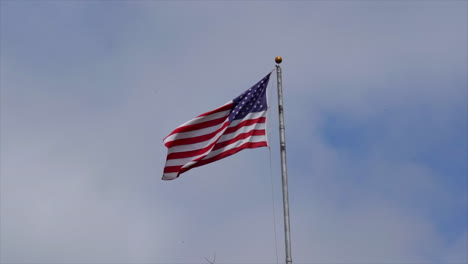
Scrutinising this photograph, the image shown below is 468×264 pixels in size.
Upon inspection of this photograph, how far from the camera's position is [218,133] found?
2400 centimetres

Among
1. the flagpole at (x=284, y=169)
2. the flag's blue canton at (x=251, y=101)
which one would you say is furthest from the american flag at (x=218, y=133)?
the flagpole at (x=284, y=169)

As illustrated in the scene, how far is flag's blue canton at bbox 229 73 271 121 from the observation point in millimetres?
23953

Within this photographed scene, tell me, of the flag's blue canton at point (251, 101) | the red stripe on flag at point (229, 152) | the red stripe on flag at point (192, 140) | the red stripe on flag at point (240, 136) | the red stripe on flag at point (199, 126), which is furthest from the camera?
the red stripe on flag at point (199, 126)

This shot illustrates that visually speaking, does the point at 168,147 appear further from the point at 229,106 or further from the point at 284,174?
the point at 284,174

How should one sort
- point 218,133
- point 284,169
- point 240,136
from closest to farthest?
point 284,169 → point 240,136 → point 218,133

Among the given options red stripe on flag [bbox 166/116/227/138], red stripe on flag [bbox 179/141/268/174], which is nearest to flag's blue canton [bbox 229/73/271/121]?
red stripe on flag [bbox 166/116/227/138]

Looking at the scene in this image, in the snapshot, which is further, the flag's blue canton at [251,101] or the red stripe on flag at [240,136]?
the flag's blue canton at [251,101]

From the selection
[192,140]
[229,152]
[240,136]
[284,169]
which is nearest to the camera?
[284,169]

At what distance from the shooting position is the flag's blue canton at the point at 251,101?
23953 millimetres

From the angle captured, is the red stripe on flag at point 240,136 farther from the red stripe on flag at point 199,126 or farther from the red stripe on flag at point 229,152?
the red stripe on flag at point 199,126

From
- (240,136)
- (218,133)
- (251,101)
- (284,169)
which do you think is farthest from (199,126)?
(284,169)

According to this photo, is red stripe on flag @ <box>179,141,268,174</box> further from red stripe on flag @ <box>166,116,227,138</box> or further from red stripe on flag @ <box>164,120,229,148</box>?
red stripe on flag @ <box>166,116,227,138</box>

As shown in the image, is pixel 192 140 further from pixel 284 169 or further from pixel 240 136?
pixel 284 169

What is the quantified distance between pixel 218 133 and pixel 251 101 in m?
1.45
